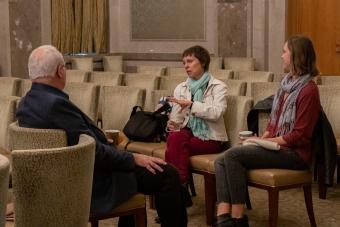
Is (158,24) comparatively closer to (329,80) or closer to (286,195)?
(329,80)

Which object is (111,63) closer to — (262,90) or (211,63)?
(211,63)

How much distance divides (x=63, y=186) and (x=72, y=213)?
115mm

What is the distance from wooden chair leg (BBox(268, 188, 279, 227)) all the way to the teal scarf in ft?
2.57

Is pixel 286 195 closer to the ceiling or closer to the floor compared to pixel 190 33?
closer to the floor

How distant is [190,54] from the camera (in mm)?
4762

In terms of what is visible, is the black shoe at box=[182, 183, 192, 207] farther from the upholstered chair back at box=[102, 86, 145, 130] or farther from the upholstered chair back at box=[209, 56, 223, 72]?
the upholstered chair back at box=[209, 56, 223, 72]

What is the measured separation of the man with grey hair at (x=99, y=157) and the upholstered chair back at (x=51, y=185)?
0.56m

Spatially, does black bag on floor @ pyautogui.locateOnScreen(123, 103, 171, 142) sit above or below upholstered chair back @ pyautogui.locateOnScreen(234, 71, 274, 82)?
below

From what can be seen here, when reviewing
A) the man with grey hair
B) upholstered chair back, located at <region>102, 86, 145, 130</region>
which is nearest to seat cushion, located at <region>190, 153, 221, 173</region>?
the man with grey hair

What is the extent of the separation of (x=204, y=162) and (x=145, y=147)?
0.67m

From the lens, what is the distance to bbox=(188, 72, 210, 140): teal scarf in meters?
4.61

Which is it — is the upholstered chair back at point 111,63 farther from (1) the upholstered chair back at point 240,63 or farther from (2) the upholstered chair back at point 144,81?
(2) the upholstered chair back at point 144,81

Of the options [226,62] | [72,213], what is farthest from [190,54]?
[226,62]

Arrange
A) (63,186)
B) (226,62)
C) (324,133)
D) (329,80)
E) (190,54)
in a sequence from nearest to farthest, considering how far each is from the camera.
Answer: (63,186) → (324,133) → (190,54) → (329,80) → (226,62)
